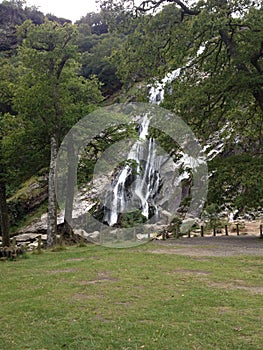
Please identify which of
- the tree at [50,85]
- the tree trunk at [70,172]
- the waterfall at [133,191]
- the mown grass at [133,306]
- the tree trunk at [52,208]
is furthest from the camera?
the waterfall at [133,191]

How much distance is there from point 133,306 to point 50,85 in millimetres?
13560

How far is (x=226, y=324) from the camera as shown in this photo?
5.32m

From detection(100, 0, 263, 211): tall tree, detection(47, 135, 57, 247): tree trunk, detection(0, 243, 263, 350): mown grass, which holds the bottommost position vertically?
detection(0, 243, 263, 350): mown grass

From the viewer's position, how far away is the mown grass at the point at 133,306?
4.85m

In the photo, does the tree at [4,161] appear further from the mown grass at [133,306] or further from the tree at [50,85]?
the mown grass at [133,306]

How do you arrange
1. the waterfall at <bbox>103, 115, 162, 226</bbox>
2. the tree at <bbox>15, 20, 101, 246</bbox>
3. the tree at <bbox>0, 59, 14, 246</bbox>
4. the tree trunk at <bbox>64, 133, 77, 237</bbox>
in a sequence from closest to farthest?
1. the tree at <bbox>15, 20, 101, 246</bbox>
2. the tree at <bbox>0, 59, 14, 246</bbox>
3. the tree trunk at <bbox>64, 133, 77, 237</bbox>
4. the waterfall at <bbox>103, 115, 162, 226</bbox>

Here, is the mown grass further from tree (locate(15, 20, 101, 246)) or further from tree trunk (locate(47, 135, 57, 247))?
tree (locate(15, 20, 101, 246))

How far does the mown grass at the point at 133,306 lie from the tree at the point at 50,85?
822 centimetres

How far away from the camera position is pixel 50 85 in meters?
17.7

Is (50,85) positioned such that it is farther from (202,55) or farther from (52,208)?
(202,55)

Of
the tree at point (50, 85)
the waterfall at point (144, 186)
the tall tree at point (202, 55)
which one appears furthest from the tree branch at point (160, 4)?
the waterfall at point (144, 186)

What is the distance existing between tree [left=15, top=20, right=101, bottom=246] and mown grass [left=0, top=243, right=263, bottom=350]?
8.22 metres

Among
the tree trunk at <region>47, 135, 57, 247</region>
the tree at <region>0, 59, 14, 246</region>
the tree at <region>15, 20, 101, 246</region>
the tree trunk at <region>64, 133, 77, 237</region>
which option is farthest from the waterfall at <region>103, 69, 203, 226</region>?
the tree trunk at <region>47, 135, 57, 247</region>

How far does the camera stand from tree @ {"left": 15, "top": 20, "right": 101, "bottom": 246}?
17281 mm
